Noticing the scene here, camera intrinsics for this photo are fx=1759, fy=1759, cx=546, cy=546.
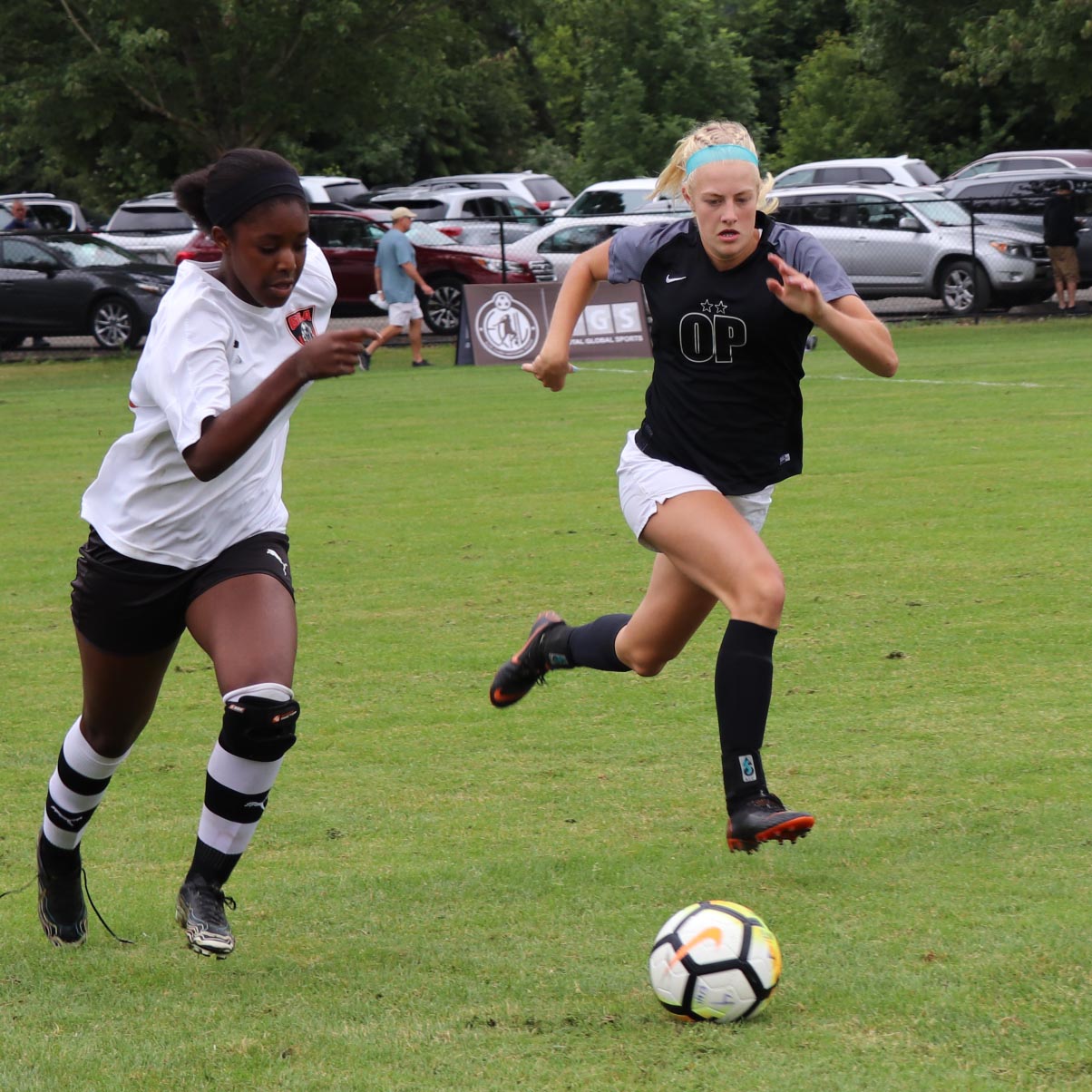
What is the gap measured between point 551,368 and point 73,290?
21581mm

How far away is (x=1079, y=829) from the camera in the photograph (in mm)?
5051

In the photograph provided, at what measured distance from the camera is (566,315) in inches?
219

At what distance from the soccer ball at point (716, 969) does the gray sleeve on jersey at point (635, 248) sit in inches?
86.8

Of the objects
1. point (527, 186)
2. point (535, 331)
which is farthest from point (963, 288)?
point (527, 186)

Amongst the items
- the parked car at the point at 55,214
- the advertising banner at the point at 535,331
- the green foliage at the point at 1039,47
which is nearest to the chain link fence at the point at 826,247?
the advertising banner at the point at 535,331

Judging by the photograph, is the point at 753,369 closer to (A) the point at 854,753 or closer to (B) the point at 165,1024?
(A) the point at 854,753

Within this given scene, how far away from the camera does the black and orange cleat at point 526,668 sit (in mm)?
6289

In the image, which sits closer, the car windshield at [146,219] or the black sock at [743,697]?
the black sock at [743,697]

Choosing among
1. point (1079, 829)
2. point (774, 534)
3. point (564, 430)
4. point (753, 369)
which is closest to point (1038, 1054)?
point (1079, 829)

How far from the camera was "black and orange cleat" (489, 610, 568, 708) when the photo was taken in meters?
6.29

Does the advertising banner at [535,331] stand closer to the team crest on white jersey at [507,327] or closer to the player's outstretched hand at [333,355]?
the team crest on white jersey at [507,327]

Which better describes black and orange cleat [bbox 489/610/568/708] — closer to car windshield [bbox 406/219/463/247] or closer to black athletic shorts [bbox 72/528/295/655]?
black athletic shorts [bbox 72/528/295/655]

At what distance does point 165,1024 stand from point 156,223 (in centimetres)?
3167

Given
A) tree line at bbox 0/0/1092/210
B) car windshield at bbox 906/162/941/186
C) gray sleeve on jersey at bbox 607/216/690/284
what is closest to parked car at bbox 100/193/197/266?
tree line at bbox 0/0/1092/210
